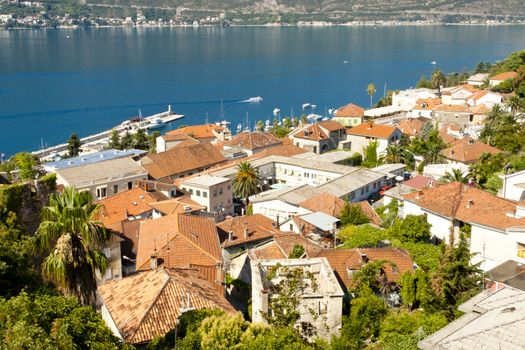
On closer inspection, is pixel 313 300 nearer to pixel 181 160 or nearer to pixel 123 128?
pixel 181 160

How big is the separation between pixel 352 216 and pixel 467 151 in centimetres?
1971

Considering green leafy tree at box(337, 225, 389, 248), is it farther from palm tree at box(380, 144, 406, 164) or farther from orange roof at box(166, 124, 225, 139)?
orange roof at box(166, 124, 225, 139)

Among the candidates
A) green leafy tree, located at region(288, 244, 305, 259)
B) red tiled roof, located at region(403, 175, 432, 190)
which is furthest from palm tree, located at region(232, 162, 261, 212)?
green leafy tree, located at region(288, 244, 305, 259)

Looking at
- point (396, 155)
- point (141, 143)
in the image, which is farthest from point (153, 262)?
point (141, 143)

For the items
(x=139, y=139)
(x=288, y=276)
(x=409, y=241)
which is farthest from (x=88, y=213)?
(x=139, y=139)

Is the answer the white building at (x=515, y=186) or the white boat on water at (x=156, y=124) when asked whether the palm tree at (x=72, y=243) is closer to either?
the white building at (x=515, y=186)

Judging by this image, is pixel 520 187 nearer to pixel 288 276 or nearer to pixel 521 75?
pixel 288 276

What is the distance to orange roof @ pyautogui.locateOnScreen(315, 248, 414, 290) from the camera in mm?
21891

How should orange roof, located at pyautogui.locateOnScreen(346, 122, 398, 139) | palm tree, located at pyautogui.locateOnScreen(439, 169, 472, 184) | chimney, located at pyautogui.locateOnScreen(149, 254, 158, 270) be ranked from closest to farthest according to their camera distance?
1. chimney, located at pyautogui.locateOnScreen(149, 254, 158, 270)
2. palm tree, located at pyautogui.locateOnScreen(439, 169, 472, 184)
3. orange roof, located at pyautogui.locateOnScreen(346, 122, 398, 139)

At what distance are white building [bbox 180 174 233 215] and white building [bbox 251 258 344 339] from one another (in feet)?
88.4

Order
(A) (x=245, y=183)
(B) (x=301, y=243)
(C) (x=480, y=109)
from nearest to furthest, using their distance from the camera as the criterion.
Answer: (B) (x=301, y=243) → (A) (x=245, y=183) → (C) (x=480, y=109)

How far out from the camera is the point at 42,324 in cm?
1088

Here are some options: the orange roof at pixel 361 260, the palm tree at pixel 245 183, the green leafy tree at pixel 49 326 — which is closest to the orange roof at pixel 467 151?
the palm tree at pixel 245 183

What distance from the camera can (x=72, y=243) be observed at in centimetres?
1433
